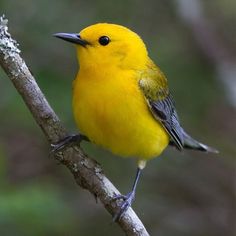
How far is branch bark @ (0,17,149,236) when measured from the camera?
14.6 ft

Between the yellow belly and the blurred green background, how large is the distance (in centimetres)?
166

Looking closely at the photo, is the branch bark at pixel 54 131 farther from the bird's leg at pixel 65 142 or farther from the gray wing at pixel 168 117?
the gray wing at pixel 168 117

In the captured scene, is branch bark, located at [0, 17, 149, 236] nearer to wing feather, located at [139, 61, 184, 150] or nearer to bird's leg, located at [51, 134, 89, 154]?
bird's leg, located at [51, 134, 89, 154]

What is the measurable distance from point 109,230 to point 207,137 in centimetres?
153

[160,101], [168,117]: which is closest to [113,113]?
[160,101]

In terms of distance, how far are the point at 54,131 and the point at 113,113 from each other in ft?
2.23

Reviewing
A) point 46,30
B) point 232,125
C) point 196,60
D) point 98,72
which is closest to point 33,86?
point 98,72

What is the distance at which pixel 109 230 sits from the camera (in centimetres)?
838

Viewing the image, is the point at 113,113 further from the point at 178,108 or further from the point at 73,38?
the point at 178,108

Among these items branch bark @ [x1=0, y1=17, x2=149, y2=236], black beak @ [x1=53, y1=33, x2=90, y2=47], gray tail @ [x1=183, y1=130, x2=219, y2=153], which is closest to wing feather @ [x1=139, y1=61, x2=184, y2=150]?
gray tail @ [x1=183, y1=130, x2=219, y2=153]

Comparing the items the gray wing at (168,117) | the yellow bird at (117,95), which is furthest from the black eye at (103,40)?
the gray wing at (168,117)

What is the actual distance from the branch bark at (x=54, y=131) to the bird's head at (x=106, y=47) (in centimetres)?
83

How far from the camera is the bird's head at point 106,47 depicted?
17.9 feet

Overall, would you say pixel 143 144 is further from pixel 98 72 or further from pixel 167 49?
pixel 167 49
